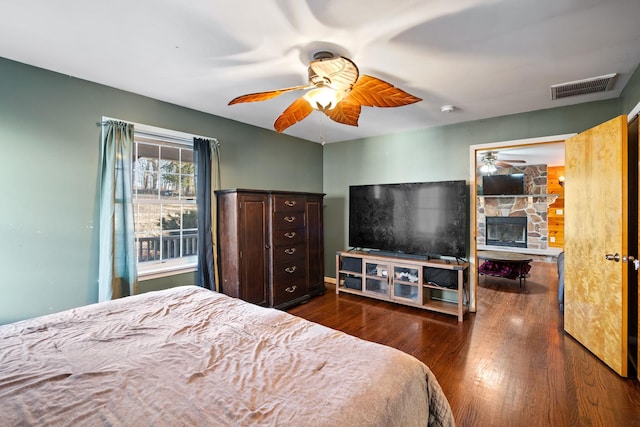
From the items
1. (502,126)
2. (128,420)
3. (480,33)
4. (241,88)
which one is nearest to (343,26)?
(480,33)

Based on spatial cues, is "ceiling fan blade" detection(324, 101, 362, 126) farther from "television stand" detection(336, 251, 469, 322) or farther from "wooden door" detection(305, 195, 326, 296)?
"television stand" detection(336, 251, 469, 322)

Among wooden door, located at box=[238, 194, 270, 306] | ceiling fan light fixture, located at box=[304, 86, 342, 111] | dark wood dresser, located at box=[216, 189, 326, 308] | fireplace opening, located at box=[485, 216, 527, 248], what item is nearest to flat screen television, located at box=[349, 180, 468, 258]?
dark wood dresser, located at box=[216, 189, 326, 308]

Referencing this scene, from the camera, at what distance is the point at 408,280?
12.4ft

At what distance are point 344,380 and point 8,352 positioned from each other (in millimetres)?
1493

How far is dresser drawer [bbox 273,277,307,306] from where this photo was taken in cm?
360

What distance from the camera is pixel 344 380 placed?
108 cm

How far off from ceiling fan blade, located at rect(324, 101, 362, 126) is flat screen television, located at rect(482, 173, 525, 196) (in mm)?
6656

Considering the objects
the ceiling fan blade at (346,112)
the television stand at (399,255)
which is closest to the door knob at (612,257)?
the television stand at (399,255)

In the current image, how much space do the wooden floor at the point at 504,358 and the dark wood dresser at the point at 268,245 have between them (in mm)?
360

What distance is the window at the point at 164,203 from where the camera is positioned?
298 centimetres

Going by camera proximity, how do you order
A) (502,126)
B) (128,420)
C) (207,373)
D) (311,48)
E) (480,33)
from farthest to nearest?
(502,126) → (311,48) → (480,33) → (207,373) → (128,420)

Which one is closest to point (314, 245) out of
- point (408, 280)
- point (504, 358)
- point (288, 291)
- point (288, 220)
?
point (288, 220)

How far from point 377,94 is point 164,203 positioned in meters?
2.51

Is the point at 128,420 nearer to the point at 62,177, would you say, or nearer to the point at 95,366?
the point at 95,366
